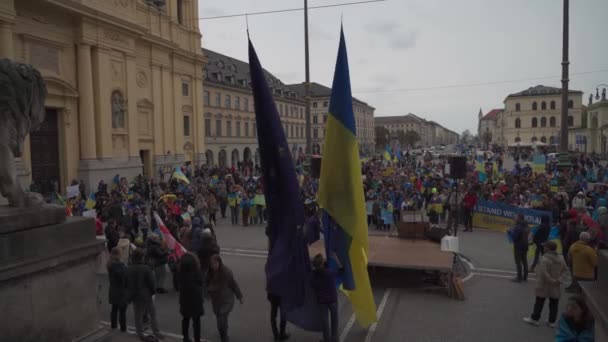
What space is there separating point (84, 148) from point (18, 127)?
2468 centimetres

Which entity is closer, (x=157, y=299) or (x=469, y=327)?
(x=469, y=327)

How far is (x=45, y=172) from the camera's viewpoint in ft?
84.0

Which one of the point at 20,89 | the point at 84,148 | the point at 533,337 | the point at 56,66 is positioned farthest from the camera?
the point at 84,148

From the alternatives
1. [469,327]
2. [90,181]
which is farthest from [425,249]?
[90,181]

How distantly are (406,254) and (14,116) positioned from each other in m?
8.56

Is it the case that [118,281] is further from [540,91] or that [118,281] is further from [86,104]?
[540,91]

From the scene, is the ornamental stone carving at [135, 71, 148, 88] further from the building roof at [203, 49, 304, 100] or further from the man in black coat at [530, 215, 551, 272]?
the man in black coat at [530, 215, 551, 272]

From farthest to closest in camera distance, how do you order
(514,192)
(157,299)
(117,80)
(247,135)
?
1. (247,135)
2. (117,80)
3. (514,192)
4. (157,299)

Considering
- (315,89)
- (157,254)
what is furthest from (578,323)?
(315,89)

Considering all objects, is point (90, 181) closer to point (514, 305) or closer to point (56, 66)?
point (56, 66)

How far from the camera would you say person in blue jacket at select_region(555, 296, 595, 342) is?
4766 millimetres

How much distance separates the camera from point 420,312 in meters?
8.24

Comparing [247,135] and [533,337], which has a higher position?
[247,135]

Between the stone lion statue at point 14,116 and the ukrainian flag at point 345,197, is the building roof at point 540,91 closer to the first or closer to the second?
the ukrainian flag at point 345,197
